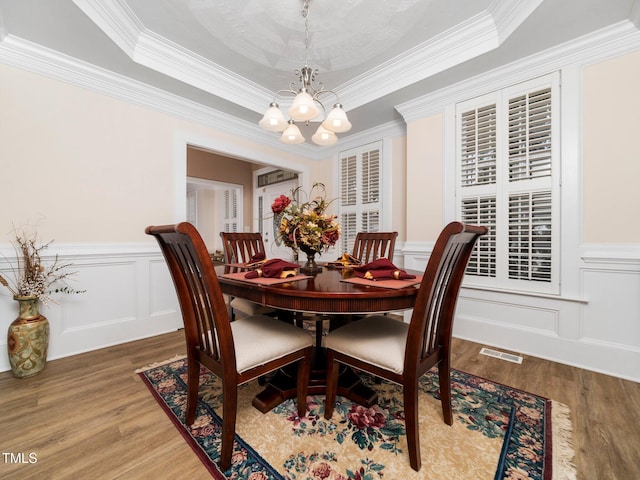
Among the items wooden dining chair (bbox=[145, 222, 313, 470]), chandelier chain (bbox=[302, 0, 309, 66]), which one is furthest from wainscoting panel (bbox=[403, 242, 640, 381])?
chandelier chain (bbox=[302, 0, 309, 66])

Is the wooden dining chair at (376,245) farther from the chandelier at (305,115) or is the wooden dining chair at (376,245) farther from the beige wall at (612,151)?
the beige wall at (612,151)

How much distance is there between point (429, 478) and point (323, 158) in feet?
13.0

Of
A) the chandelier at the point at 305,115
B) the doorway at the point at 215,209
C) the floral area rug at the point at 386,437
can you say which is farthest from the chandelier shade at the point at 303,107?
the doorway at the point at 215,209

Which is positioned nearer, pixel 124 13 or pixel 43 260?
pixel 124 13

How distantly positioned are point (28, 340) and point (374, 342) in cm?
239

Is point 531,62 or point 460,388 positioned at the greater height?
point 531,62

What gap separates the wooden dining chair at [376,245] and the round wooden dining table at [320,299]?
992mm

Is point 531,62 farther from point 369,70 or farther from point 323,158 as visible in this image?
point 323,158

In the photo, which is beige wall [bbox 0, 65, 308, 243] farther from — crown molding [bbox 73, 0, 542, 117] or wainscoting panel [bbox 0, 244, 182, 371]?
crown molding [bbox 73, 0, 542, 117]

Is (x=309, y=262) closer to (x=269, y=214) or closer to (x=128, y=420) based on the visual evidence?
(x=128, y=420)

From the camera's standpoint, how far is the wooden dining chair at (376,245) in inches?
97.2

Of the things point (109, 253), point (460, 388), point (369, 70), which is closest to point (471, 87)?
point (369, 70)

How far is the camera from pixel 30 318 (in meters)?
1.94

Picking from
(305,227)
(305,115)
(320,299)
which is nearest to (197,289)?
(320,299)
